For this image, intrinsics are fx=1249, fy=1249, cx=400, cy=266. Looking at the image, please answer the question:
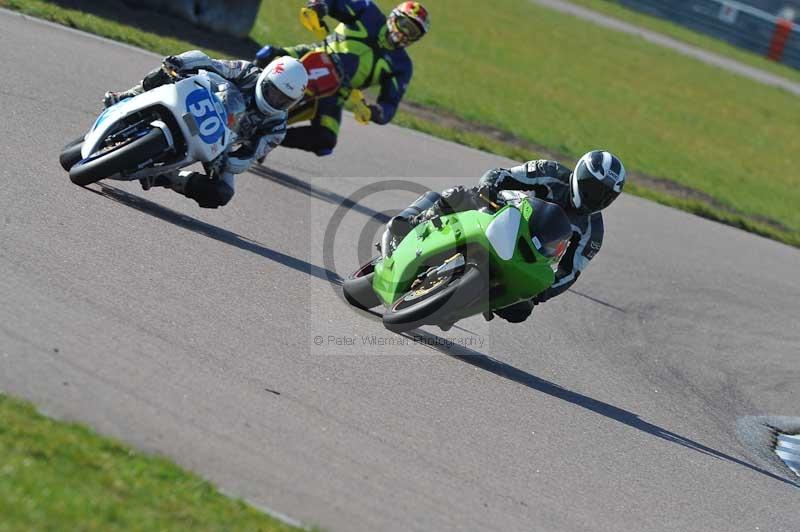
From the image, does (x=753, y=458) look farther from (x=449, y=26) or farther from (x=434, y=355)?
(x=449, y=26)

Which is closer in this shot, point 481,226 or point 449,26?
point 481,226

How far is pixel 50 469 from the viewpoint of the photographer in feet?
14.6

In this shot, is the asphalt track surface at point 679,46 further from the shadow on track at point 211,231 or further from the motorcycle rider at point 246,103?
the shadow on track at point 211,231

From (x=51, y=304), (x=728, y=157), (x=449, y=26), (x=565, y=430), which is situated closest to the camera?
(x=51, y=304)

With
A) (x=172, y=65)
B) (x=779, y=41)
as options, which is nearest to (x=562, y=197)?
(x=172, y=65)

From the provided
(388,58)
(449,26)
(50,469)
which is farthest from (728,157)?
(50,469)

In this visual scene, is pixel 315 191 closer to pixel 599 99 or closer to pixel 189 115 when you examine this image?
pixel 189 115

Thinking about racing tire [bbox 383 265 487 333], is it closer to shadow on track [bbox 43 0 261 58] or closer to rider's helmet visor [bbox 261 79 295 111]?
rider's helmet visor [bbox 261 79 295 111]

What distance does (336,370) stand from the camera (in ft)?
22.0

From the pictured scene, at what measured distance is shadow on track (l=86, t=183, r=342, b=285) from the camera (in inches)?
340

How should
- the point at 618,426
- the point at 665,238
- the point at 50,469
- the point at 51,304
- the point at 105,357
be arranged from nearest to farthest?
the point at 50,469 < the point at 105,357 < the point at 51,304 < the point at 618,426 < the point at 665,238

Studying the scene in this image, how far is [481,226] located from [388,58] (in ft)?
17.0

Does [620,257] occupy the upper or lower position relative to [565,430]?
lower

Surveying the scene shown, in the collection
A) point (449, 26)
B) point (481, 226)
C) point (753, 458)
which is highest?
point (481, 226)
